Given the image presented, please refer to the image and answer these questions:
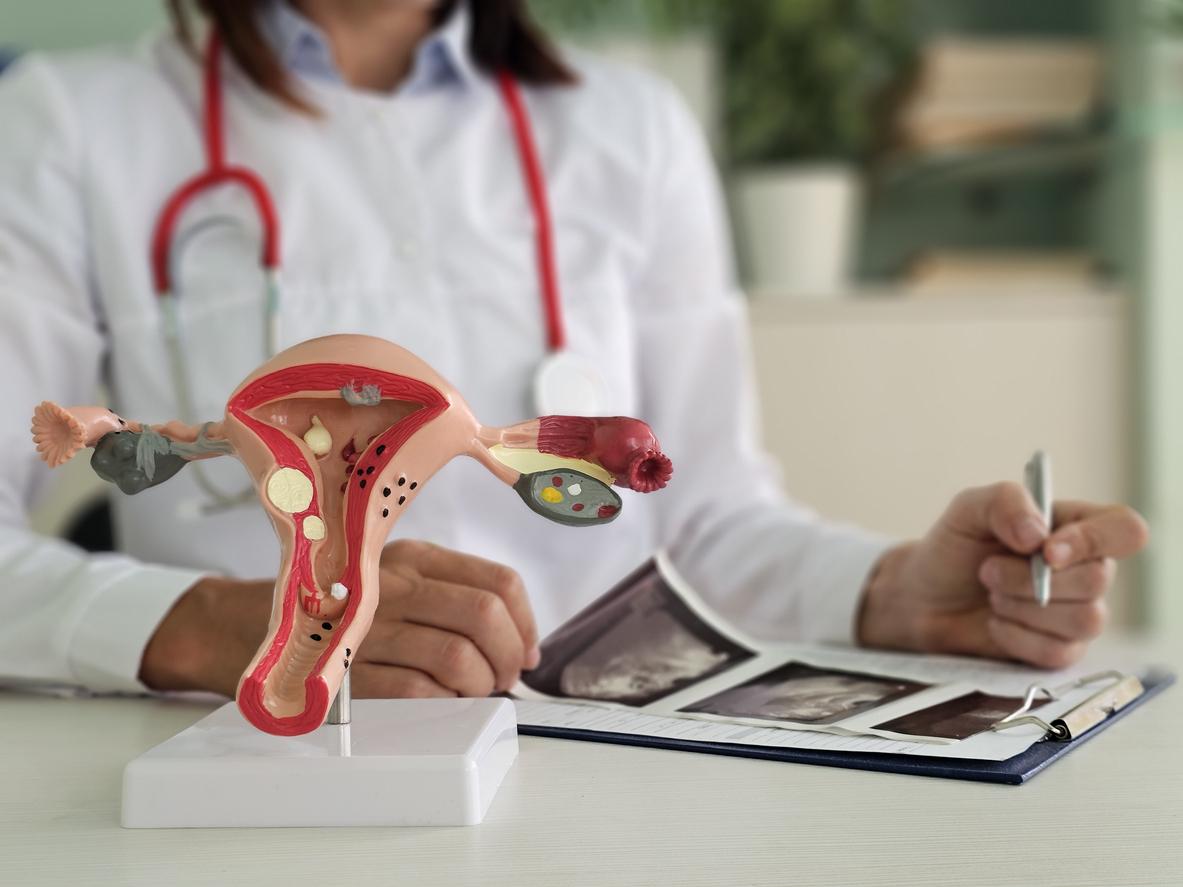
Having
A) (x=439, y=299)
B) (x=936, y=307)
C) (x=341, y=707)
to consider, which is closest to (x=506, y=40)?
(x=439, y=299)

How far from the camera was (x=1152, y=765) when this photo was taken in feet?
1.77

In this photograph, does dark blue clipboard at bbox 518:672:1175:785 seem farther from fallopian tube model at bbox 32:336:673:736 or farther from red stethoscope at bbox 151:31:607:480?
red stethoscope at bbox 151:31:607:480

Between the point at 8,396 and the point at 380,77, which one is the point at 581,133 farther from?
the point at 8,396

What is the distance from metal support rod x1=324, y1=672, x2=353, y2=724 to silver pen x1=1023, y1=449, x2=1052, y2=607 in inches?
15.7

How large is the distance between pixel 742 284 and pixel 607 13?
48 centimetres

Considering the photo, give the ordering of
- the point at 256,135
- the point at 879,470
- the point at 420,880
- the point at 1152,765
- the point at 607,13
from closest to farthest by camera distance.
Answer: the point at 420,880 < the point at 1152,765 < the point at 256,135 < the point at 879,470 < the point at 607,13

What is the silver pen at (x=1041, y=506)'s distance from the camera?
700mm

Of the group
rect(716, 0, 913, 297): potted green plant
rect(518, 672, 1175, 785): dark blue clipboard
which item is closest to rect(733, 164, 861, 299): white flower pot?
rect(716, 0, 913, 297): potted green plant

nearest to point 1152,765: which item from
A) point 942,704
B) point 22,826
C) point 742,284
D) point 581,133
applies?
point 942,704

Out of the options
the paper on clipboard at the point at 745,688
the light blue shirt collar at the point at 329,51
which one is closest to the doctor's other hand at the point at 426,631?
the paper on clipboard at the point at 745,688

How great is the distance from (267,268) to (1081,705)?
1.98 ft

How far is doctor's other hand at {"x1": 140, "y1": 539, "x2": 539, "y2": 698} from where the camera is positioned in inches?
23.4

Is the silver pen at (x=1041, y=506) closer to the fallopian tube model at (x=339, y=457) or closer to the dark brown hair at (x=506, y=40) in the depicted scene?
the fallopian tube model at (x=339, y=457)

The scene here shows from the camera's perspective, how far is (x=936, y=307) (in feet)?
5.77
